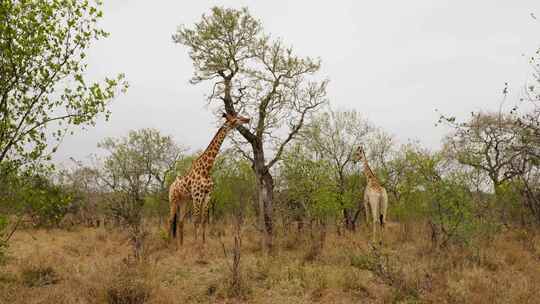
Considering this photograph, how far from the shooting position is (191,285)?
845cm

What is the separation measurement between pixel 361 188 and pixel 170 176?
12.8 metres

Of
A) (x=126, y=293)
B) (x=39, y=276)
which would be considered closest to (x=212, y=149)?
(x=39, y=276)

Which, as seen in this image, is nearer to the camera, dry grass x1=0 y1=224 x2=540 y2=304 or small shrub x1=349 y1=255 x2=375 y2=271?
dry grass x1=0 y1=224 x2=540 y2=304

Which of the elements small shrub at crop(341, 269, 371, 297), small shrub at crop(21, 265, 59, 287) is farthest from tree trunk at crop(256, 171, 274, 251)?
small shrub at crop(21, 265, 59, 287)

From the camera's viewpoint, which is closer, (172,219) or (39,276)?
(39,276)

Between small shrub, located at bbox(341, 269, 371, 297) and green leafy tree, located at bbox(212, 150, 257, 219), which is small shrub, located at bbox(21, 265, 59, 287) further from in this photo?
green leafy tree, located at bbox(212, 150, 257, 219)

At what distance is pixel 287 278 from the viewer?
8750mm

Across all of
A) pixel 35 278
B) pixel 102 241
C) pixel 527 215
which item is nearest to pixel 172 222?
pixel 102 241

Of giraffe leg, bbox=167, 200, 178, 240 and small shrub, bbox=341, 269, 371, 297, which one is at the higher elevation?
giraffe leg, bbox=167, 200, 178, 240

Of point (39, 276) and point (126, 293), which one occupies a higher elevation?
point (126, 293)

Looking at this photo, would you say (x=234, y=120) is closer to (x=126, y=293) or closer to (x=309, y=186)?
(x=309, y=186)

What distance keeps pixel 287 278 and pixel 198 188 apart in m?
4.76

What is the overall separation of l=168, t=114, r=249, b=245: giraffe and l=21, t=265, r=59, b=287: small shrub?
4236mm

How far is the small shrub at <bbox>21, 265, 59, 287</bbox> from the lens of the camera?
27.8ft
